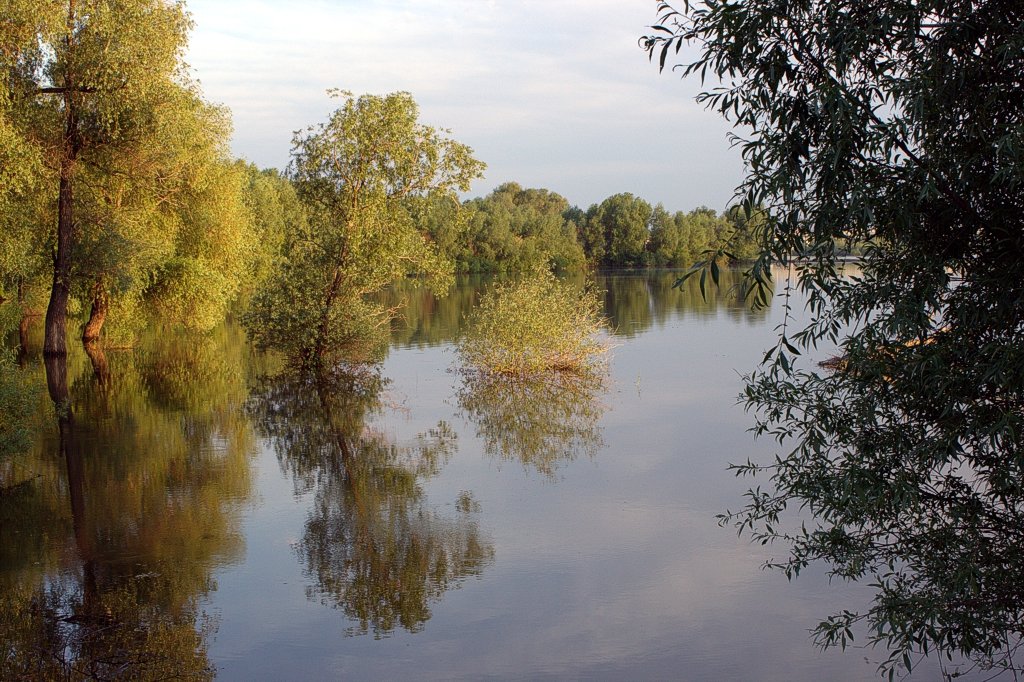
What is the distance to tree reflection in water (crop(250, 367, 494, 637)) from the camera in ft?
31.9

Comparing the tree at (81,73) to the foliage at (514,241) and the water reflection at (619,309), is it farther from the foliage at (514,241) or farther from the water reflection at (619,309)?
the foliage at (514,241)

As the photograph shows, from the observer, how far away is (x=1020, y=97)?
5.88 metres

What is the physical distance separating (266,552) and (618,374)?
15374 mm

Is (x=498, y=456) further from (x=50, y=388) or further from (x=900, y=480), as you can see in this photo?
(x=50, y=388)

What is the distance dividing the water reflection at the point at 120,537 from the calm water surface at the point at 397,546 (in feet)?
0.12

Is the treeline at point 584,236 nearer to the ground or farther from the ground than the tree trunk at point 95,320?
farther from the ground

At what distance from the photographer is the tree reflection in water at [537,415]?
16.5 metres

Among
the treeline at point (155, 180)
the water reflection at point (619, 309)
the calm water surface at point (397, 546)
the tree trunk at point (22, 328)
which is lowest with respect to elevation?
the calm water surface at point (397, 546)

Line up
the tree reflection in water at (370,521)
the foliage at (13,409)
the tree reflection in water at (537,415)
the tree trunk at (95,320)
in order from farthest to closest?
the tree trunk at (95,320), the tree reflection in water at (537,415), the foliage at (13,409), the tree reflection in water at (370,521)

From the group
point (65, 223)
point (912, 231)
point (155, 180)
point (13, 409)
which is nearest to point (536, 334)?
A: point (155, 180)

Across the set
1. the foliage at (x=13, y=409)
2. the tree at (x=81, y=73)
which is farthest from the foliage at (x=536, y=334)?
the foliage at (x=13, y=409)

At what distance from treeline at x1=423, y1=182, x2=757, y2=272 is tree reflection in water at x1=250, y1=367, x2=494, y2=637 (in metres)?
65.5

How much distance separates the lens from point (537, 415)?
1950 centimetres

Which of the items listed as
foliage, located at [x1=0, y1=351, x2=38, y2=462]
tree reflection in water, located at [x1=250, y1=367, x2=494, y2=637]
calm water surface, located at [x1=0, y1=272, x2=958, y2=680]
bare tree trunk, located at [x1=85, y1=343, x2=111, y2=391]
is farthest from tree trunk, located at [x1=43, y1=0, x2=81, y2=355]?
foliage, located at [x1=0, y1=351, x2=38, y2=462]
